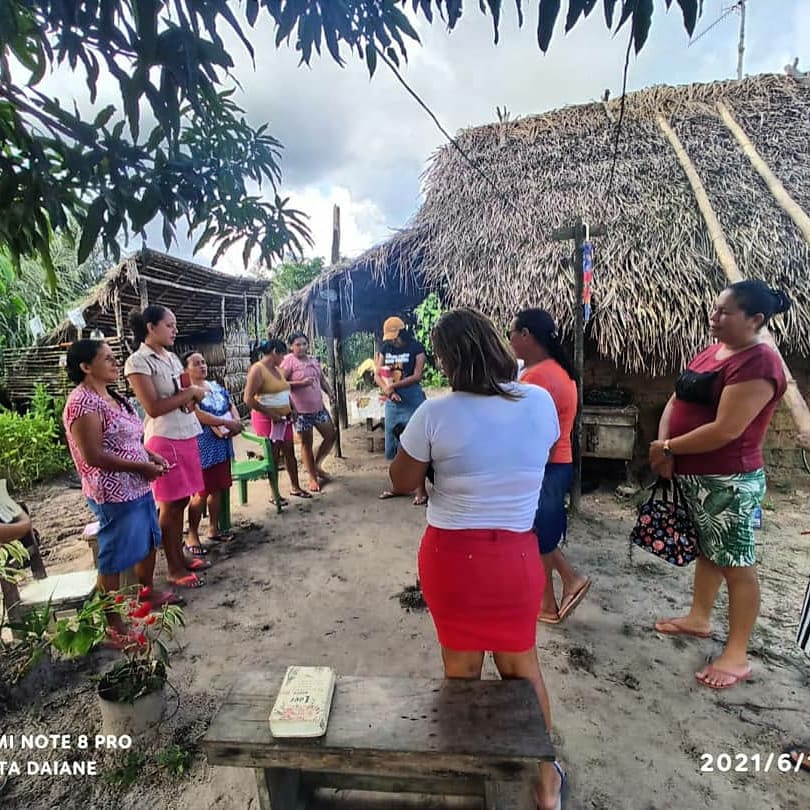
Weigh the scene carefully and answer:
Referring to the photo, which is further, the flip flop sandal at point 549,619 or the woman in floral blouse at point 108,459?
the flip flop sandal at point 549,619

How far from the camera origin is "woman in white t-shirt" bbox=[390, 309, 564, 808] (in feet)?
4.75

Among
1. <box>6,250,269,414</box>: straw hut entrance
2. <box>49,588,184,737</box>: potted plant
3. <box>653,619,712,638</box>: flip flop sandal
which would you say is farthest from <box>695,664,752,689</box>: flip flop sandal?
<box>6,250,269,414</box>: straw hut entrance

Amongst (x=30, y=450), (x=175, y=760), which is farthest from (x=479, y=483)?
(x=30, y=450)

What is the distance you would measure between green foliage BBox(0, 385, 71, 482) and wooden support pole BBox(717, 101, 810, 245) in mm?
8930

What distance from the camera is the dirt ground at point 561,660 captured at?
1.85 m

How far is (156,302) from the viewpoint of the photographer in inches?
351

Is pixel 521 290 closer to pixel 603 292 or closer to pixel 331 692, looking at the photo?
pixel 603 292

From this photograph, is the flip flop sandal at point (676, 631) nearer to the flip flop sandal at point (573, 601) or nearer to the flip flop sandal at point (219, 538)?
the flip flop sandal at point (573, 601)

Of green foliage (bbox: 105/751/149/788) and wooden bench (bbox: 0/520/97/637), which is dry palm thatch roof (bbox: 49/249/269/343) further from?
green foliage (bbox: 105/751/149/788)

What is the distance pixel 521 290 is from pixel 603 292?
86 cm

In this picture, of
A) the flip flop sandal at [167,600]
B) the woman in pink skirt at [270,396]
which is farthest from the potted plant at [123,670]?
the woman in pink skirt at [270,396]

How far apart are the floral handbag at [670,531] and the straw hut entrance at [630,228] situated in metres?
2.66

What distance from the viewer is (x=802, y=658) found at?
2.49 metres

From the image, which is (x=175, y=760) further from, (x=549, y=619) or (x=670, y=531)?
(x=670, y=531)
